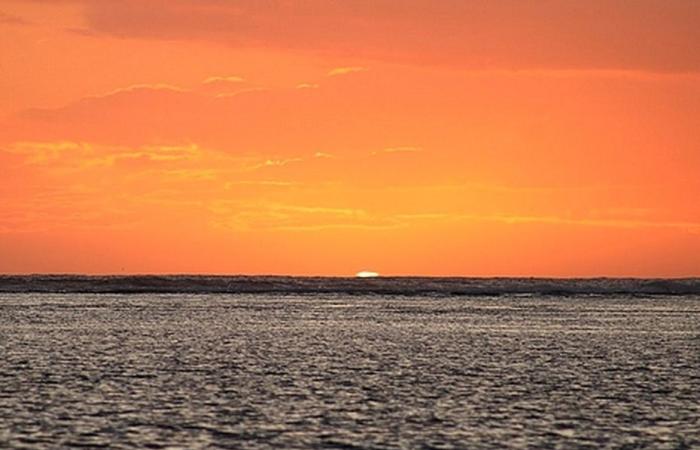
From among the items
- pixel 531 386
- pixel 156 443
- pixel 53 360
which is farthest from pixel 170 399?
pixel 53 360

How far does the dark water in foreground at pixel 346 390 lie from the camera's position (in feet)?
134

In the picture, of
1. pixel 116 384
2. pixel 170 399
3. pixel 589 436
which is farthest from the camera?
pixel 116 384

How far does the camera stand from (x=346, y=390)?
54406 millimetres

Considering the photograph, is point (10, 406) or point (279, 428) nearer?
point (279, 428)

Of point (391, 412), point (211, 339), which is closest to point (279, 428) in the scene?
point (391, 412)

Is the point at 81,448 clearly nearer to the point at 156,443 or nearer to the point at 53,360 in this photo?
the point at 156,443

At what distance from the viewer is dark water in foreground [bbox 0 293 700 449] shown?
4081 centimetres

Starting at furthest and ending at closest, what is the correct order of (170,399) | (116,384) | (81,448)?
(116,384), (170,399), (81,448)

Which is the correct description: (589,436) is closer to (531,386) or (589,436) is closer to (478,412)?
(478,412)

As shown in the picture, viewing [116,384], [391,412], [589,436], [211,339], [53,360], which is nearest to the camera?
[589,436]

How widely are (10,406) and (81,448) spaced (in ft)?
33.5

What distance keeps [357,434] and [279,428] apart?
2.85 meters

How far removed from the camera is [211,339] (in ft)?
308

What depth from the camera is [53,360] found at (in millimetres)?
69625
